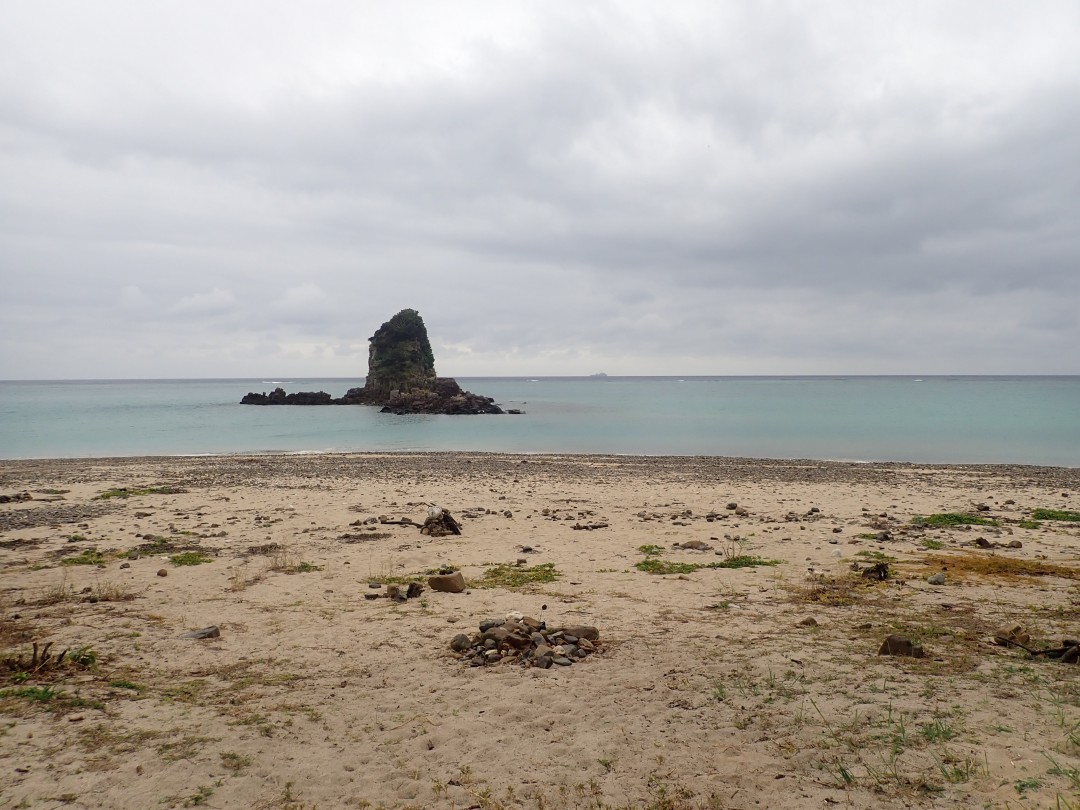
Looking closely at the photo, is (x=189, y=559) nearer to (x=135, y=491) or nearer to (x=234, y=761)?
(x=234, y=761)

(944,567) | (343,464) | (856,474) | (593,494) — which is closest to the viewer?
(944,567)

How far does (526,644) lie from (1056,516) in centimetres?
1690

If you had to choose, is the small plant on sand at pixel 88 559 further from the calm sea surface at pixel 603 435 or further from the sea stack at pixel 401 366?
the sea stack at pixel 401 366

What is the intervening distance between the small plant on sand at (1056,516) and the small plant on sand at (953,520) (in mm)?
1568

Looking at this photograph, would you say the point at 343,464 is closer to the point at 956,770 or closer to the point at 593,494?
the point at 593,494

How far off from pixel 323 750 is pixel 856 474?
96.1 ft

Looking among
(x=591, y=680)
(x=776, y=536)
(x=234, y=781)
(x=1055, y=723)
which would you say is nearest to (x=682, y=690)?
(x=591, y=680)

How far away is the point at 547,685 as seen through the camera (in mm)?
7277

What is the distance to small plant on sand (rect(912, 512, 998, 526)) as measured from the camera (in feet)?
55.4

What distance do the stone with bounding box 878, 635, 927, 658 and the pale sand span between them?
0.19 meters

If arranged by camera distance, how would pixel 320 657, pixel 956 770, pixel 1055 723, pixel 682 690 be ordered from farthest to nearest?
pixel 320 657 → pixel 682 690 → pixel 1055 723 → pixel 956 770

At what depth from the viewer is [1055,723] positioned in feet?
19.2

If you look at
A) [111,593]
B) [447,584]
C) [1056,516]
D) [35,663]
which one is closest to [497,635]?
[447,584]

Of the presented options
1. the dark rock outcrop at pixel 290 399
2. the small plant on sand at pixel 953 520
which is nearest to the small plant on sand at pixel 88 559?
the small plant on sand at pixel 953 520
